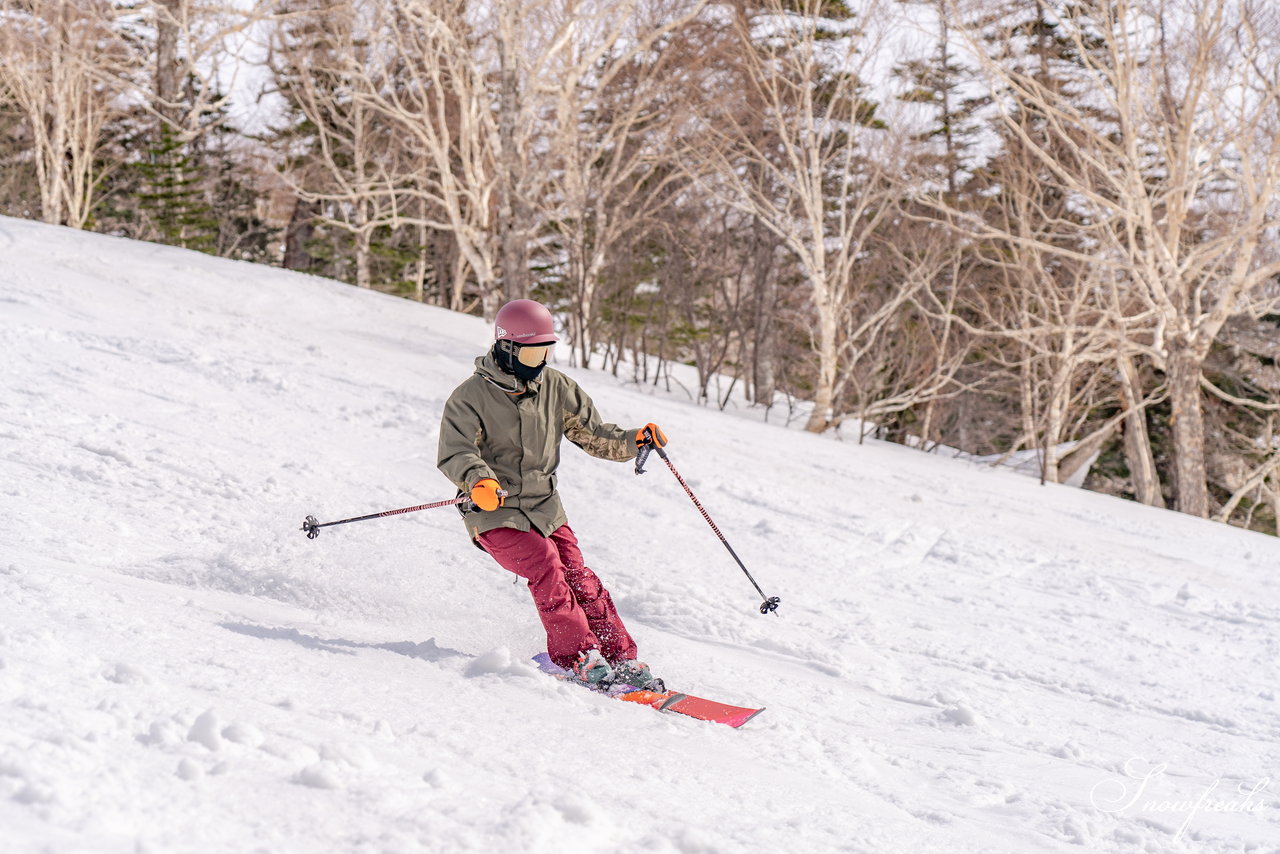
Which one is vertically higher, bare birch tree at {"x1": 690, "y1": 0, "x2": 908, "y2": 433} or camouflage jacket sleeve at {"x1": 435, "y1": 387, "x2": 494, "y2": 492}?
bare birch tree at {"x1": 690, "y1": 0, "x2": 908, "y2": 433}

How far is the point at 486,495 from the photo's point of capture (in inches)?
119

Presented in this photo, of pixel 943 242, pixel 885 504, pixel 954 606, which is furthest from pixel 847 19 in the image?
pixel 954 606

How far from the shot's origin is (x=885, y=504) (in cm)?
Answer: 809

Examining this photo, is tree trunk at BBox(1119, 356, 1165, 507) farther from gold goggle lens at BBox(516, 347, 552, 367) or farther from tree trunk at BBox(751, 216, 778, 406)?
gold goggle lens at BBox(516, 347, 552, 367)

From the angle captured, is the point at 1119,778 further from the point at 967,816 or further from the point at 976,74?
the point at 976,74

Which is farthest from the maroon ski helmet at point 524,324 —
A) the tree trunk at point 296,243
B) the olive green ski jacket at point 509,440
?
the tree trunk at point 296,243

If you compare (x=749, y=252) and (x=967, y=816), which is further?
(x=749, y=252)

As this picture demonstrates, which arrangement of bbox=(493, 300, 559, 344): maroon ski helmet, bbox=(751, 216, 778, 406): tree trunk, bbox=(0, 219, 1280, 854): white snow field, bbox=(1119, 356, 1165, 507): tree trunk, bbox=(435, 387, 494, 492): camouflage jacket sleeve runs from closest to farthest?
bbox=(0, 219, 1280, 854): white snow field → bbox=(435, 387, 494, 492): camouflage jacket sleeve → bbox=(493, 300, 559, 344): maroon ski helmet → bbox=(1119, 356, 1165, 507): tree trunk → bbox=(751, 216, 778, 406): tree trunk

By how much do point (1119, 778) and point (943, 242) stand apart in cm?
1374

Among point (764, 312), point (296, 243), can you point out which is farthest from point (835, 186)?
point (296, 243)

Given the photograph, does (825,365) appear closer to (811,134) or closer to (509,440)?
(811,134)

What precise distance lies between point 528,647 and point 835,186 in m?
16.0

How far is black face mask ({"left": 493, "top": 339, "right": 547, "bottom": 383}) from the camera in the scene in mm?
3354

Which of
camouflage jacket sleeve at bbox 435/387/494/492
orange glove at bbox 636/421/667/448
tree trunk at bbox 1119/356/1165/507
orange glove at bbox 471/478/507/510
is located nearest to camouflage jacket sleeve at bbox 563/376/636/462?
orange glove at bbox 636/421/667/448
